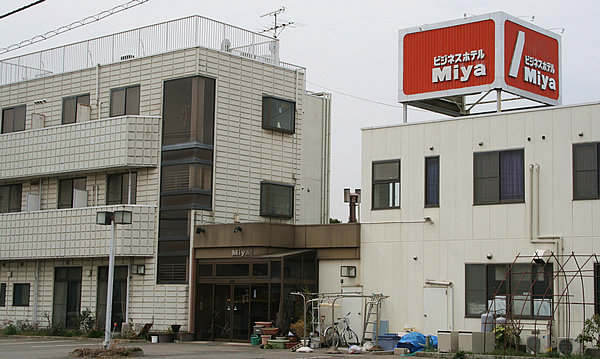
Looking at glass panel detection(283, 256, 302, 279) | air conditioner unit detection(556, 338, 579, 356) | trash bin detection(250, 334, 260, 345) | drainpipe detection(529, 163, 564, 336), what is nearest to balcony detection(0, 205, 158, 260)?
trash bin detection(250, 334, 260, 345)

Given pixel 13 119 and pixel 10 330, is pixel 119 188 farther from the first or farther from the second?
pixel 13 119

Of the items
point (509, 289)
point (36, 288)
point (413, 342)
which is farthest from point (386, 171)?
point (36, 288)

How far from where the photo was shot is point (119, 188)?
31.6 meters

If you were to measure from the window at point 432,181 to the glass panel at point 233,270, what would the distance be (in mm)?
6636

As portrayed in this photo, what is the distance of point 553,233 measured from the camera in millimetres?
22969

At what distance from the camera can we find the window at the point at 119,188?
31.0 m

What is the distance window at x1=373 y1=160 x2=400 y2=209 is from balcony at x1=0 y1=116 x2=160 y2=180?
867cm

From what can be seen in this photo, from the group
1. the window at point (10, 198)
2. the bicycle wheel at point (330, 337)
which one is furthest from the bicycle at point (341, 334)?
the window at point (10, 198)

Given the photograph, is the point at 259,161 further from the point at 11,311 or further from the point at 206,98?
the point at 11,311

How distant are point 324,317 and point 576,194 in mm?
8972

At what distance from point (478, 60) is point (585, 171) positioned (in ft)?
16.6

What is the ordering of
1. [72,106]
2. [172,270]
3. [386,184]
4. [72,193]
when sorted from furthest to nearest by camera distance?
[72,106]
[72,193]
[172,270]
[386,184]

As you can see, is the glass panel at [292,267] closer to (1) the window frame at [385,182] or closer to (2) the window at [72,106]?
(1) the window frame at [385,182]

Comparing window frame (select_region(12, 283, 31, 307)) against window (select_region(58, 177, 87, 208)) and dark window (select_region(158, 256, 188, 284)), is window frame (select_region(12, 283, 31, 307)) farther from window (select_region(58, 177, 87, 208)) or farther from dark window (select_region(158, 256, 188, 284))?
dark window (select_region(158, 256, 188, 284))
